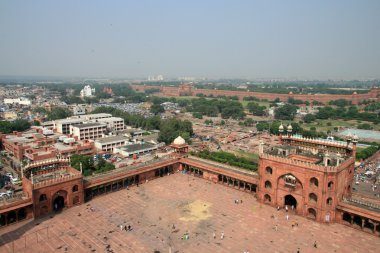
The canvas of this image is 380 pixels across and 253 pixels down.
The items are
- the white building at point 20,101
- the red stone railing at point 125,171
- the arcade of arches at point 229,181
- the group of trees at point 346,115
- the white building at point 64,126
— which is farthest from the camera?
the white building at point 20,101

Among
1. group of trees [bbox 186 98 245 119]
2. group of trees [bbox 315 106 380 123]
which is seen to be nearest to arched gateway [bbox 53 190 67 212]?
group of trees [bbox 186 98 245 119]

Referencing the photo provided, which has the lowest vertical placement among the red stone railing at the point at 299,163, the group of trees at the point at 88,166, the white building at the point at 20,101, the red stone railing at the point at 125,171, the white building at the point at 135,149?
the white building at the point at 135,149

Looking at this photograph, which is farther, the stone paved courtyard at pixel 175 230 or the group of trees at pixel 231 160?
the group of trees at pixel 231 160

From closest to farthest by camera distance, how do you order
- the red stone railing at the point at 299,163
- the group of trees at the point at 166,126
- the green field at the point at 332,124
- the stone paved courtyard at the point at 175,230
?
the stone paved courtyard at the point at 175,230 → the red stone railing at the point at 299,163 → the group of trees at the point at 166,126 → the green field at the point at 332,124

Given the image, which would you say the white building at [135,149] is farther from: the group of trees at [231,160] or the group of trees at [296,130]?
the group of trees at [296,130]

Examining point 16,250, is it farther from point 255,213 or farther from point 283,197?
point 283,197

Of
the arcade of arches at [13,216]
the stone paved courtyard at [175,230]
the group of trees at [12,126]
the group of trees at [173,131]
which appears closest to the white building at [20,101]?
the group of trees at [12,126]

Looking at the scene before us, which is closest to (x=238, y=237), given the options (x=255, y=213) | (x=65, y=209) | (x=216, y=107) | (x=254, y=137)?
(x=255, y=213)
